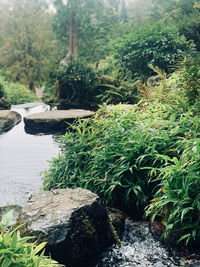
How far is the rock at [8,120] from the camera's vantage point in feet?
25.1

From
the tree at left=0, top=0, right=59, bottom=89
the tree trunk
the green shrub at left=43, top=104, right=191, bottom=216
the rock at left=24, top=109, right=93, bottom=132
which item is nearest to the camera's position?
the green shrub at left=43, top=104, right=191, bottom=216

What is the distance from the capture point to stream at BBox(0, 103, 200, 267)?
2633mm

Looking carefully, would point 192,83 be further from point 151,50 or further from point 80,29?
point 80,29

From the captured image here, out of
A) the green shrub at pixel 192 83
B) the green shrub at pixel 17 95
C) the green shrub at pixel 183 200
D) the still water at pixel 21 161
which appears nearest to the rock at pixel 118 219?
the green shrub at pixel 183 200

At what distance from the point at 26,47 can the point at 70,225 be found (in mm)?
24259

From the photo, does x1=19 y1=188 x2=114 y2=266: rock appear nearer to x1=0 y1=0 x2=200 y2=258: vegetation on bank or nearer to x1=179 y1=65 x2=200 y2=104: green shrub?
x1=0 y1=0 x2=200 y2=258: vegetation on bank

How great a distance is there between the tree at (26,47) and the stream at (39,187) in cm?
1769

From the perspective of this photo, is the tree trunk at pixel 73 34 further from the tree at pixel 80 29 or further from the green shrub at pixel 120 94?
the green shrub at pixel 120 94

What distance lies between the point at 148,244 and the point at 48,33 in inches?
1007

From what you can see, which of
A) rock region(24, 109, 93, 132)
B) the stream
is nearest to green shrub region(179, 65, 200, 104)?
the stream

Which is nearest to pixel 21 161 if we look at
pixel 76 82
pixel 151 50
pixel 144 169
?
pixel 144 169

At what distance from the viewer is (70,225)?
2.53m

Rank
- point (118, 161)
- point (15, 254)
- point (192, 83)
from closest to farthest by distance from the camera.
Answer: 1. point (15, 254)
2. point (118, 161)
3. point (192, 83)

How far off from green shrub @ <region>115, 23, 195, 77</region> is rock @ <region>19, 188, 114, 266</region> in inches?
308
